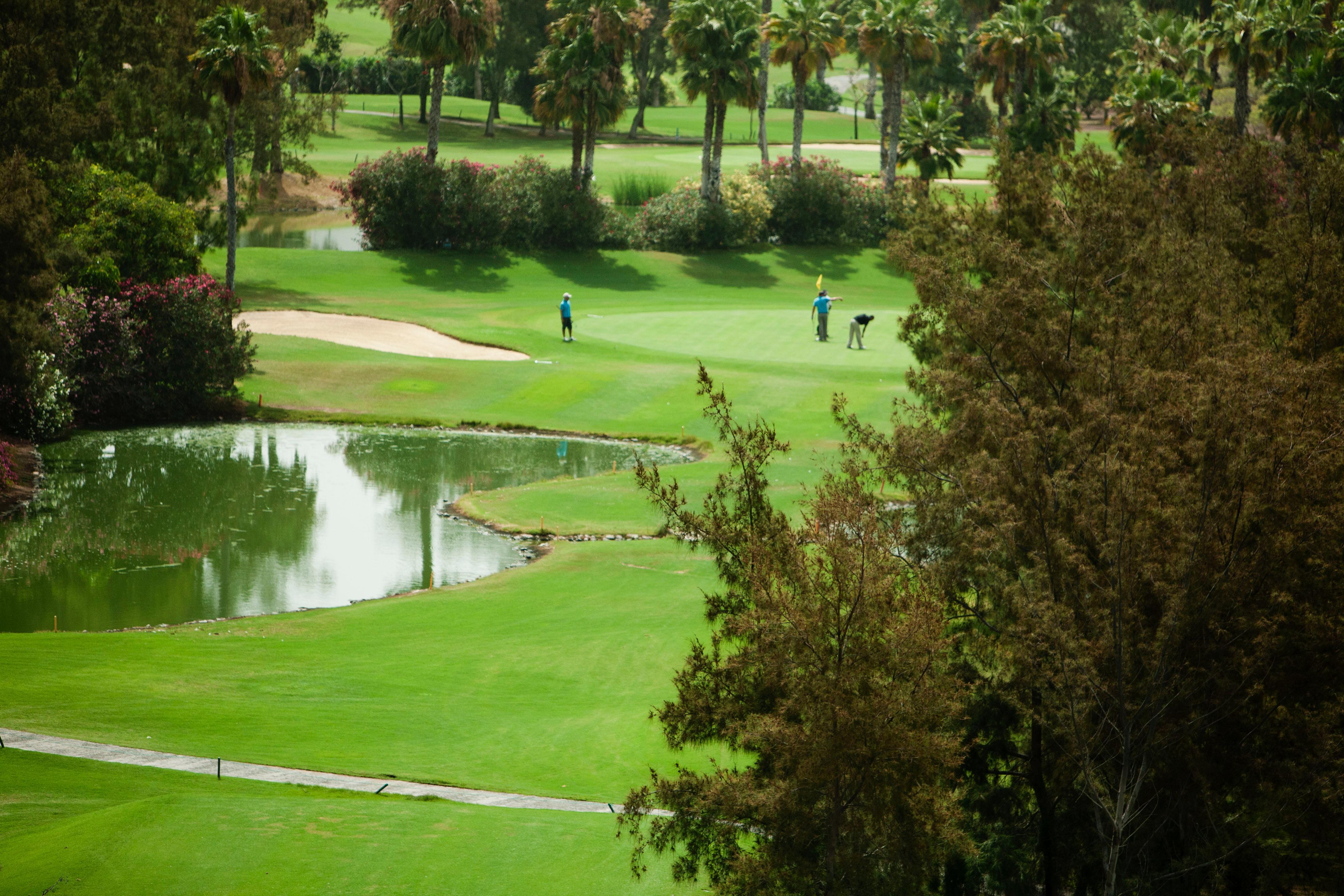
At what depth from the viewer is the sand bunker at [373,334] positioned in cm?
4597

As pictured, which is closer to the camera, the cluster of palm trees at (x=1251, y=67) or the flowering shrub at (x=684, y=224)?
the cluster of palm trees at (x=1251, y=67)

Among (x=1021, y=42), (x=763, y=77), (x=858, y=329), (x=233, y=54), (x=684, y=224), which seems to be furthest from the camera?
(x=763, y=77)

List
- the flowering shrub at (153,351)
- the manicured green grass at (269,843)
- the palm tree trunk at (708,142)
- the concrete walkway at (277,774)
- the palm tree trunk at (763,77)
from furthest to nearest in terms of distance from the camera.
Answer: the palm tree trunk at (763,77)
the palm tree trunk at (708,142)
the flowering shrub at (153,351)
the concrete walkway at (277,774)
the manicured green grass at (269,843)

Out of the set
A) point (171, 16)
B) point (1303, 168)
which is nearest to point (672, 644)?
point (1303, 168)

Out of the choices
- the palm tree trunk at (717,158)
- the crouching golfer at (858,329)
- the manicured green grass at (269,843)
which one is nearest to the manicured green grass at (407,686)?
the manicured green grass at (269,843)

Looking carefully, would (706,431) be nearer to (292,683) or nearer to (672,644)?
(672,644)

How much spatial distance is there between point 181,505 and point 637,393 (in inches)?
603

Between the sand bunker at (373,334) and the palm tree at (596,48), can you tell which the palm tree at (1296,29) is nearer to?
the palm tree at (596,48)

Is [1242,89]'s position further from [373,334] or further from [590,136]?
[373,334]

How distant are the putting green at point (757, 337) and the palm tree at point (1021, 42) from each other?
20.0 meters

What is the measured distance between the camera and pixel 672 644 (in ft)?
71.4

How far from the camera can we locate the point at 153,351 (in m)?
38.4

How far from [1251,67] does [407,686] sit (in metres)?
56.2

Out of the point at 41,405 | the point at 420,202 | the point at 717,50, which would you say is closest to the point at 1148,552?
the point at 41,405
